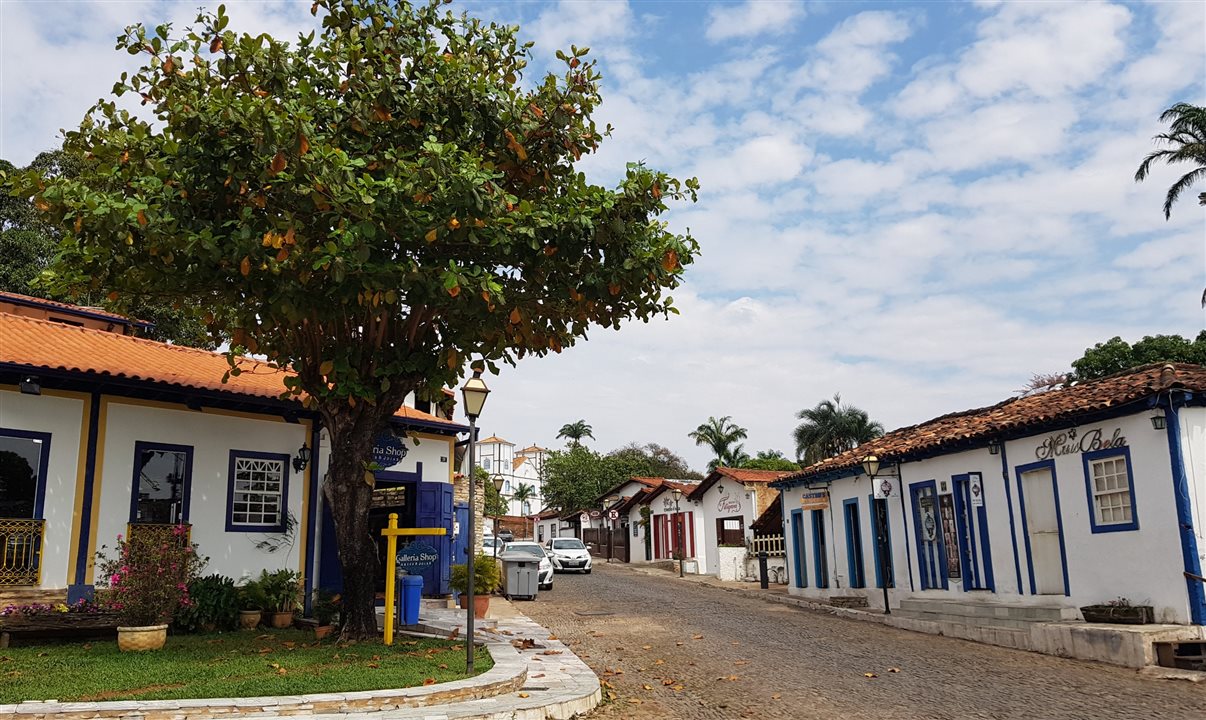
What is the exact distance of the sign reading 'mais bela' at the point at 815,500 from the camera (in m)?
22.3

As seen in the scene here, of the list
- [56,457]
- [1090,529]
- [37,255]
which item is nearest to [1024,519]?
[1090,529]

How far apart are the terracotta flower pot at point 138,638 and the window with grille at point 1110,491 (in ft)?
44.3

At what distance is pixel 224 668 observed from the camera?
9.41 m

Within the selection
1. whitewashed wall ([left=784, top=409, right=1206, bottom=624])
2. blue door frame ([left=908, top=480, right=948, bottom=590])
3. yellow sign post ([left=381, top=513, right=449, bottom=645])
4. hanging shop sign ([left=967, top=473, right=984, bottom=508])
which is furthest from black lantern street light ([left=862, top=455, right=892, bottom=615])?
yellow sign post ([left=381, top=513, right=449, bottom=645])

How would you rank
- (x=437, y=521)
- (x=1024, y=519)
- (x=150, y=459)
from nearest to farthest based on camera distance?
(x=150, y=459) < (x=1024, y=519) < (x=437, y=521)

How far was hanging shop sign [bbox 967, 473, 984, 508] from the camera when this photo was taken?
1606 centimetres

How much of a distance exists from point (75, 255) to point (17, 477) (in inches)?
171

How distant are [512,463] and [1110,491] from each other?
106m

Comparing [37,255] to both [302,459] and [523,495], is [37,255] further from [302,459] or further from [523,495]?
[523,495]

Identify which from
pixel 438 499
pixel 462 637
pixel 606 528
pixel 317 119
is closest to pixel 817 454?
pixel 606 528

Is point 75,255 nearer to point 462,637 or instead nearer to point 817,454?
point 462,637

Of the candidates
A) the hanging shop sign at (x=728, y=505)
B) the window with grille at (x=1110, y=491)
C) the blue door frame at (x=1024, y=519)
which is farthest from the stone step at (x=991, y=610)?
the hanging shop sign at (x=728, y=505)

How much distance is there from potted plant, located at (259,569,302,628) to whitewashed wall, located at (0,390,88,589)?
2.83 metres

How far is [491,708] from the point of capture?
7.98 metres
